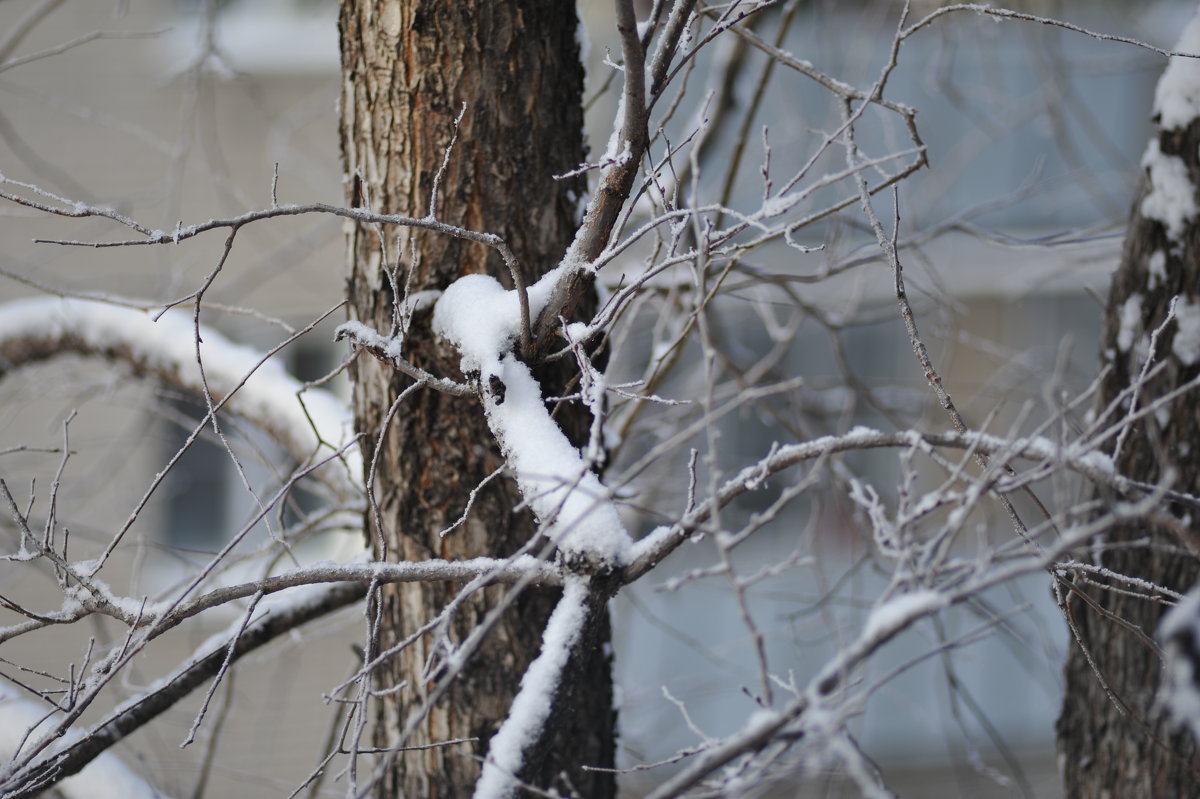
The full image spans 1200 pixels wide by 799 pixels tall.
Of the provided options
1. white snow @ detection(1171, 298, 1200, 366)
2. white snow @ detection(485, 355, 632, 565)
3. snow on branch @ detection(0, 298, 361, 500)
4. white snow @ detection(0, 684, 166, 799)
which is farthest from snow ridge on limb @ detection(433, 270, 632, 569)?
white snow @ detection(1171, 298, 1200, 366)

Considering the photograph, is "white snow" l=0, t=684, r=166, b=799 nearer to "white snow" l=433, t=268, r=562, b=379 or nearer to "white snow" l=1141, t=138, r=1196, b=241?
"white snow" l=433, t=268, r=562, b=379

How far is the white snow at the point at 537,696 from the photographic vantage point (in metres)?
0.95

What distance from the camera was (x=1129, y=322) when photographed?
5.36 ft

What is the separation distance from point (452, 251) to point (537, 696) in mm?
673

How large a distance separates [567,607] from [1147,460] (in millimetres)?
1131

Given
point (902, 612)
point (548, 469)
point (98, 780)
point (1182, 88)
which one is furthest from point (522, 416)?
point (1182, 88)

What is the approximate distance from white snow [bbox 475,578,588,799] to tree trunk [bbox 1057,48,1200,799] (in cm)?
95

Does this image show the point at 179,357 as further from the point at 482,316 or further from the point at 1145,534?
the point at 1145,534

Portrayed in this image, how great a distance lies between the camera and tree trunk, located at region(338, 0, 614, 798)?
53.8 inches

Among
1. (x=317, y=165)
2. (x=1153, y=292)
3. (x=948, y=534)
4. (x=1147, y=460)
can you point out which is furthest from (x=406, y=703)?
(x=317, y=165)

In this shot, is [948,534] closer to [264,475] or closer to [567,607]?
[567,607]

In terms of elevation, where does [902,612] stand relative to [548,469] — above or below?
below

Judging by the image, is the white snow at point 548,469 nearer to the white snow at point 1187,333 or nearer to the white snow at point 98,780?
the white snow at point 98,780

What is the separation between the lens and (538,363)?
4.04 ft
